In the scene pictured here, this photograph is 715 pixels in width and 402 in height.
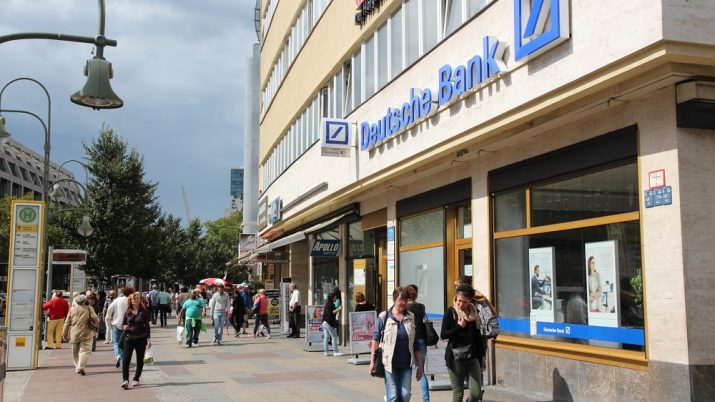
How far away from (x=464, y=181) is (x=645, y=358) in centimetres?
546

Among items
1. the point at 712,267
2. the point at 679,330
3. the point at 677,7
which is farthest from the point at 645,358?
the point at 677,7

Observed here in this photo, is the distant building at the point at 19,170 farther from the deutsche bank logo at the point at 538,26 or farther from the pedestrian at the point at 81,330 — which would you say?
the deutsche bank logo at the point at 538,26

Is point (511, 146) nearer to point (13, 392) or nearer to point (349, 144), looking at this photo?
point (349, 144)

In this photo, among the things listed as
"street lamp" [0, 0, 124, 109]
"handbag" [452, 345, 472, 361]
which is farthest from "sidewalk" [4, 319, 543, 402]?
"street lamp" [0, 0, 124, 109]

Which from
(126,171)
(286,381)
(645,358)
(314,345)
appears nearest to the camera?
(645,358)

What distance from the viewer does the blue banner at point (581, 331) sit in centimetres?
873

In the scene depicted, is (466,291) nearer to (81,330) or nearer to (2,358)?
(2,358)

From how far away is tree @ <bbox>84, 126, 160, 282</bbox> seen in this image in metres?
34.8

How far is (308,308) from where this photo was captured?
19234 millimetres

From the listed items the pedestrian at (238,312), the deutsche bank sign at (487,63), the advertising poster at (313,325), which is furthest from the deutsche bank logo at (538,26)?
the pedestrian at (238,312)

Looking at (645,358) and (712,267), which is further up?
(712,267)

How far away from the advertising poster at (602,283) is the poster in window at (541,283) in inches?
36.1

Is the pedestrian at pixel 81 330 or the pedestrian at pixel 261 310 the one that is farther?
the pedestrian at pixel 261 310

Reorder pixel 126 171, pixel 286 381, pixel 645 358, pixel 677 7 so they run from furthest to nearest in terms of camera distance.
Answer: pixel 126 171 → pixel 286 381 → pixel 645 358 → pixel 677 7
